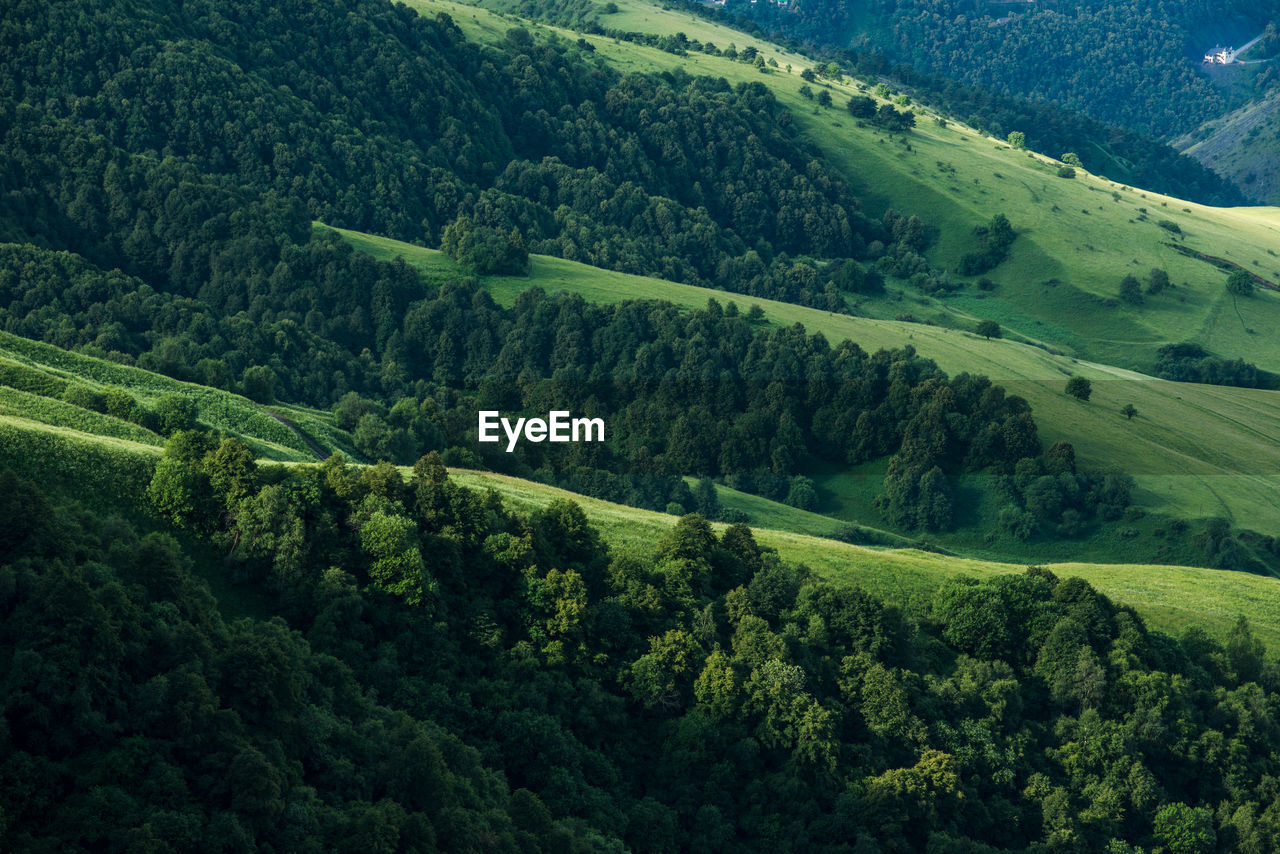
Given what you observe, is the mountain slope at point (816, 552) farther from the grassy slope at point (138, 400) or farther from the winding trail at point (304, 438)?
the winding trail at point (304, 438)

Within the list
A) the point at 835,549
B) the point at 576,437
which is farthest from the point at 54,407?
the point at 576,437

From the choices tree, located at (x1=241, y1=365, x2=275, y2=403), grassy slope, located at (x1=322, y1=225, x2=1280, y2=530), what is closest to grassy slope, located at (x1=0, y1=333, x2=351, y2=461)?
tree, located at (x1=241, y1=365, x2=275, y2=403)

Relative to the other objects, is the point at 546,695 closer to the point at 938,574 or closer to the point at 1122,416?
the point at 938,574

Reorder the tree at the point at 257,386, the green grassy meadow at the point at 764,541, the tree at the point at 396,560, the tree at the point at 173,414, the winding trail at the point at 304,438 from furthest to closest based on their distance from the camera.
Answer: the tree at the point at 257,386
the winding trail at the point at 304,438
the tree at the point at 173,414
the tree at the point at 396,560
the green grassy meadow at the point at 764,541

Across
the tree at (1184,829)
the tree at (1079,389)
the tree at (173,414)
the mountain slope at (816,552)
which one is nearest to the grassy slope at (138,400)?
the mountain slope at (816,552)

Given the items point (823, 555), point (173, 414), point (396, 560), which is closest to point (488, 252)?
point (173, 414)

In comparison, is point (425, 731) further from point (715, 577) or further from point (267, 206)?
point (267, 206)

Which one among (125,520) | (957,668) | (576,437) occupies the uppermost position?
(125,520)
